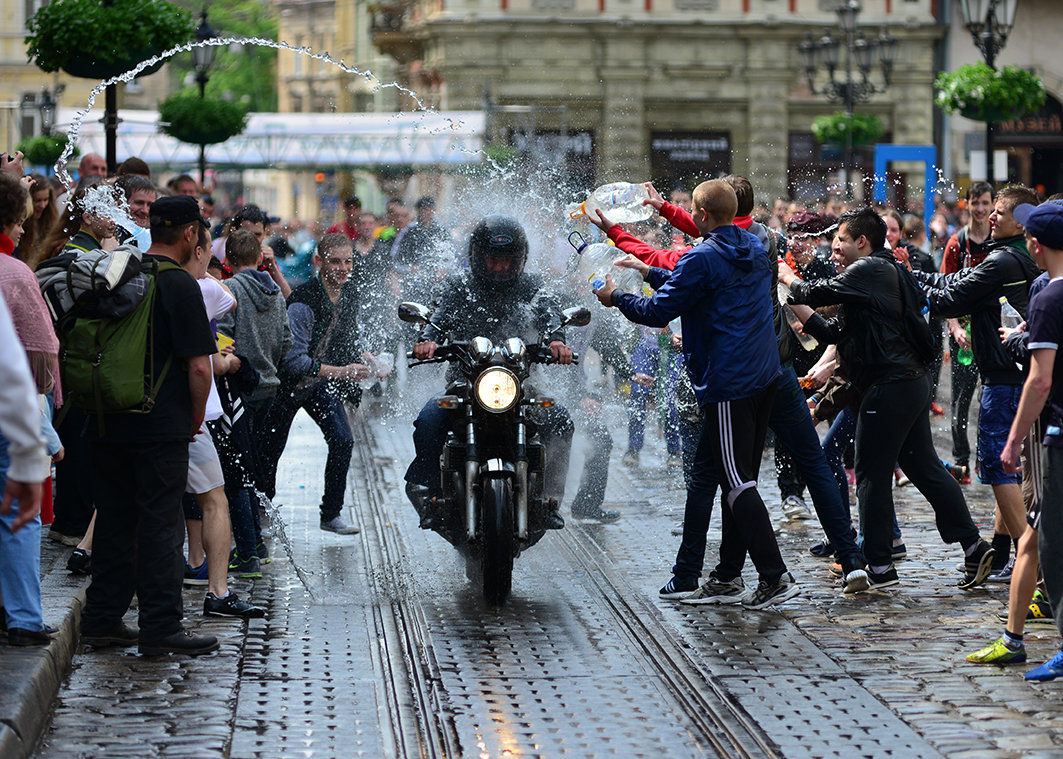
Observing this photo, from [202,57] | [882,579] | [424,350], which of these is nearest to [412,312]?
[424,350]

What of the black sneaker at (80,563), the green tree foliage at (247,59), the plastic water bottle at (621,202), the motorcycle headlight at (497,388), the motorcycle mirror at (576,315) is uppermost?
the green tree foliage at (247,59)

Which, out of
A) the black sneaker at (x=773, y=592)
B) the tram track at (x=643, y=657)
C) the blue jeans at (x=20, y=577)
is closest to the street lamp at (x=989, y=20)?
the tram track at (x=643, y=657)

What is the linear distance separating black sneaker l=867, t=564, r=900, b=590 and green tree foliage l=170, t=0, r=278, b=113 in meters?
51.0

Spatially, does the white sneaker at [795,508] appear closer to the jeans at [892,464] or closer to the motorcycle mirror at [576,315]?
the jeans at [892,464]

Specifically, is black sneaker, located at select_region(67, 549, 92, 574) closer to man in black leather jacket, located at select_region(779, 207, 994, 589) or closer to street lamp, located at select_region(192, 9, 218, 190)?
man in black leather jacket, located at select_region(779, 207, 994, 589)

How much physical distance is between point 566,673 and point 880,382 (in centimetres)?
248

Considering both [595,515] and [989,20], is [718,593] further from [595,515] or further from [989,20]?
[989,20]

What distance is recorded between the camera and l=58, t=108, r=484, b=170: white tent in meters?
Result: 35.7

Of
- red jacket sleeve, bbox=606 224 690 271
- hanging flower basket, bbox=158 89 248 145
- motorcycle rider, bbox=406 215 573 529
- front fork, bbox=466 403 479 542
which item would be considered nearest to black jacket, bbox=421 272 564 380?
motorcycle rider, bbox=406 215 573 529

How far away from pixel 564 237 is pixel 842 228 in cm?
325

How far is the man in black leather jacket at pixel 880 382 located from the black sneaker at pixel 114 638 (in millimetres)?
3569

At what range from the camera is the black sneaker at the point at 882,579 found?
872 centimetres

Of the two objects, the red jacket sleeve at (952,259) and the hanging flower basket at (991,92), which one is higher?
the hanging flower basket at (991,92)

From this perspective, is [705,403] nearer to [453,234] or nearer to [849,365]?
[849,365]
